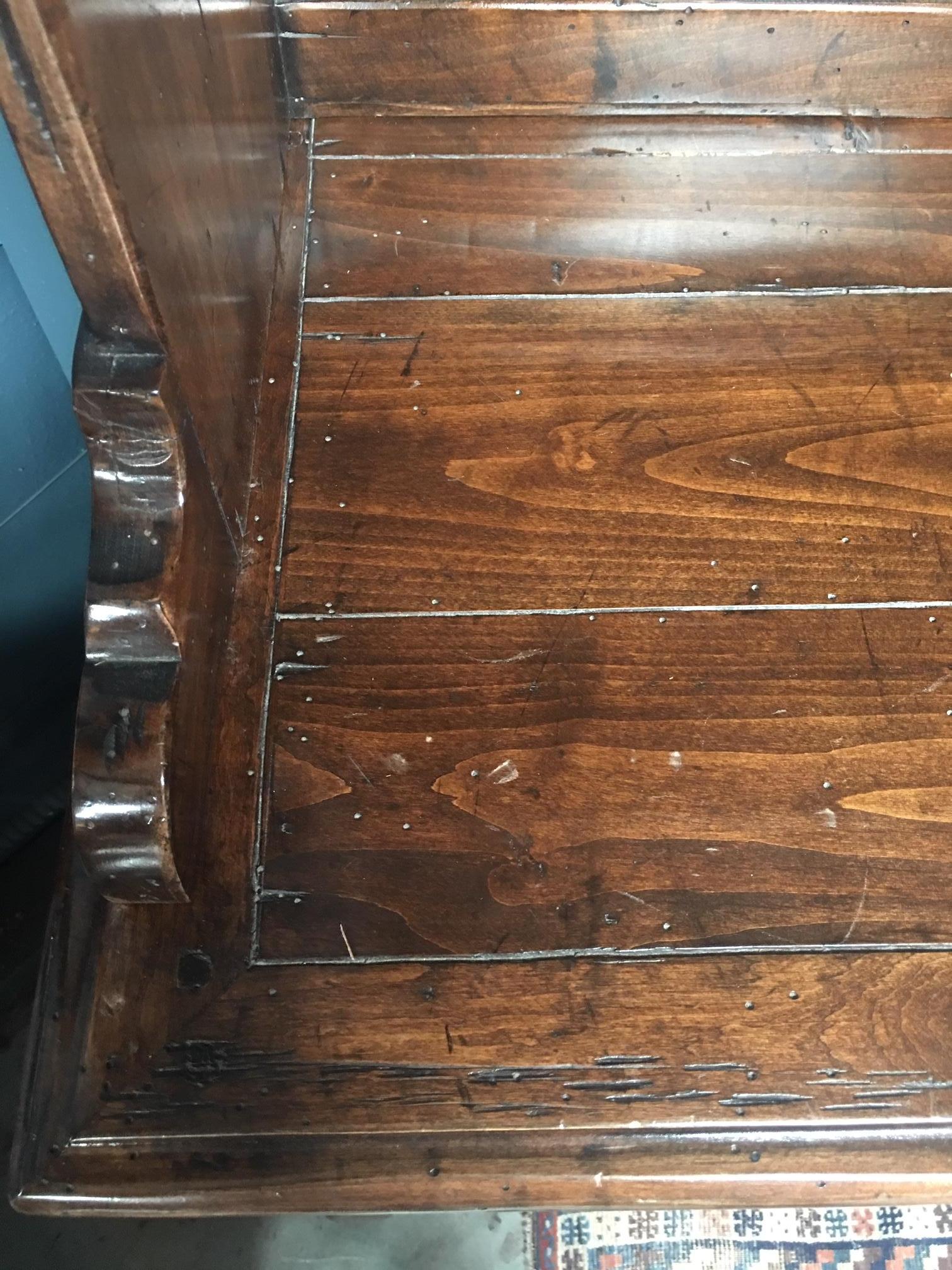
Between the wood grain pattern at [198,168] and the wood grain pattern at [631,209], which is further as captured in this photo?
the wood grain pattern at [631,209]

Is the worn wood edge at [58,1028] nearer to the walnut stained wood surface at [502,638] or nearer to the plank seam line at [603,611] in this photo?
the walnut stained wood surface at [502,638]

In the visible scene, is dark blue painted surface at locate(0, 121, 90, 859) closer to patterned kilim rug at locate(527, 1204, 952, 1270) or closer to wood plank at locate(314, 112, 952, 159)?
wood plank at locate(314, 112, 952, 159)

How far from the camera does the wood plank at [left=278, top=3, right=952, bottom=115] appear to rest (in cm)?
74

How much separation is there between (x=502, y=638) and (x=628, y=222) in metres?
0.32

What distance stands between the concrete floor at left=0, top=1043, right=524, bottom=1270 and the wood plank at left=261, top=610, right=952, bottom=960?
877 mm

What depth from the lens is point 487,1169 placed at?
501 millimetres

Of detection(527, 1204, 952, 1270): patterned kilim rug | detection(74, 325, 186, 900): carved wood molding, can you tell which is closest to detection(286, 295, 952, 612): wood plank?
detection(74, 325, 186, 900): carved wood molding

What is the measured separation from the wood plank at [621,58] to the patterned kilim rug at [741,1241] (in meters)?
1.11

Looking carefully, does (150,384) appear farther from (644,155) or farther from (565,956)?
(644,155)

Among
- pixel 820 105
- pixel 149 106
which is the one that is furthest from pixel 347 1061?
pixel 820 105

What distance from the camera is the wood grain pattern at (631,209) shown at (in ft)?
2.36

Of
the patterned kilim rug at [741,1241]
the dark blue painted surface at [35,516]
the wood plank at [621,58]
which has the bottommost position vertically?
the patterned kilim rug at [741,1241]

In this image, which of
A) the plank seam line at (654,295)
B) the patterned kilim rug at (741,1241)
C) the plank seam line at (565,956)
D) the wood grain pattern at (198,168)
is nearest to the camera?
the wood grain pattern at (198,168)

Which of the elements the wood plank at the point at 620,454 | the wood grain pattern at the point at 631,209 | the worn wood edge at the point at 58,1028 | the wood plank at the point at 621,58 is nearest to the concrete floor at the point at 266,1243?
the worn wood edge at the point at 58,1028
